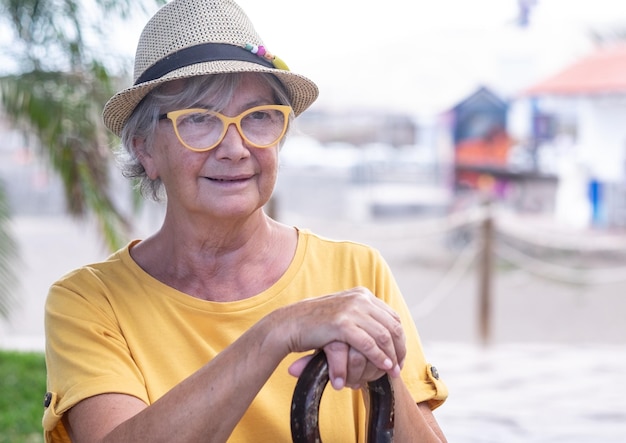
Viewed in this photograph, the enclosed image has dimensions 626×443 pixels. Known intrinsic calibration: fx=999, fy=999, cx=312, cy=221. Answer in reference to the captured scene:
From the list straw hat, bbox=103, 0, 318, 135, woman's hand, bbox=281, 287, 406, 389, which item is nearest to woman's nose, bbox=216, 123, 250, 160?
straw hat, bbox=103, 0, 318, 135

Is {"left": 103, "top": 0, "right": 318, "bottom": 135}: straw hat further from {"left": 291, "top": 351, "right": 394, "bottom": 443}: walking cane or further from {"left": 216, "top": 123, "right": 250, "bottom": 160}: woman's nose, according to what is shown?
{"left": 291, "top": 351, "right": 394, "bottom": 443}: walking cane

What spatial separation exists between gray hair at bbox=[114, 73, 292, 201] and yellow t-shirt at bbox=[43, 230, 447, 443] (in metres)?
0.23

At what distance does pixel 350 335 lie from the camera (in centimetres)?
163

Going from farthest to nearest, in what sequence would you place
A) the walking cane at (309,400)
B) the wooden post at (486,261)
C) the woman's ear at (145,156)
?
the wooden post at (486,261) < the woman's ear at (145,156) < the walking cane at (309,400)

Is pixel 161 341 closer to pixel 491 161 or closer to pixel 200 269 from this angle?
pixel 200 269

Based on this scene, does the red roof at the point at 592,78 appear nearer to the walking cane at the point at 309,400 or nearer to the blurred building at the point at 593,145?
the blurred building at the point at 593,145

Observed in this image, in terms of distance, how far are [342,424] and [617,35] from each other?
19.7 metres

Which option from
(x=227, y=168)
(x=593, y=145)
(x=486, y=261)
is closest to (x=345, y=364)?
(x=227, y=168)

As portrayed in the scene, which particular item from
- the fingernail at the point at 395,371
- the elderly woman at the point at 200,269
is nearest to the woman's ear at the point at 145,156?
the elderly woman at the point at 200,269

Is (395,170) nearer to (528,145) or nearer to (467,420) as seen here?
(528,145)

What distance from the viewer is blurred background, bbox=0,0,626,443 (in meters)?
5.31

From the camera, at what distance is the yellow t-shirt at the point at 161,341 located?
1.97 m

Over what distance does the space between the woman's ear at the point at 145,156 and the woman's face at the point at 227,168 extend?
3.6 inches

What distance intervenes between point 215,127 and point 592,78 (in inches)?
588
